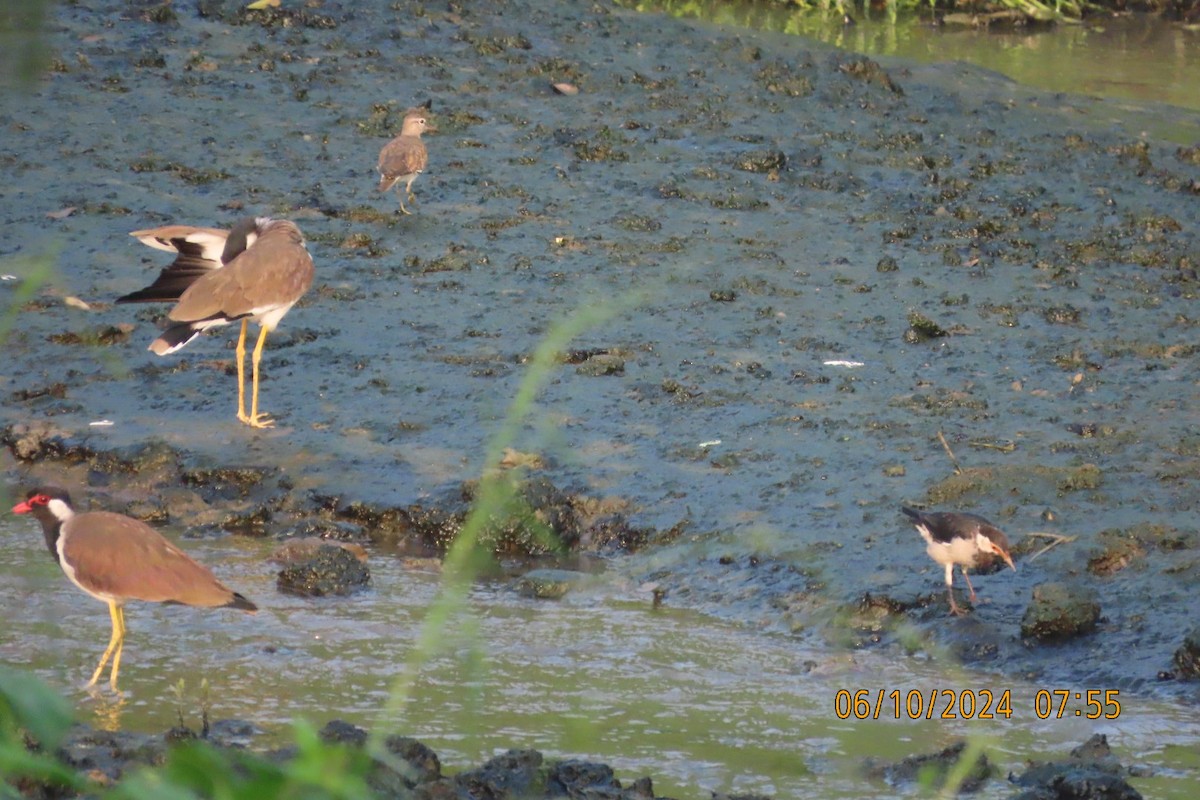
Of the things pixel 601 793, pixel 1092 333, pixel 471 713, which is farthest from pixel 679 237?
pixel 601 793

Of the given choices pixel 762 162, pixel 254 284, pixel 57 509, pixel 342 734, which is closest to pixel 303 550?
pixel 57 509

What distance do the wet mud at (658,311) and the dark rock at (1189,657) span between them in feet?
0.06

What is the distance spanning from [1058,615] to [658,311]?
3.64 meters

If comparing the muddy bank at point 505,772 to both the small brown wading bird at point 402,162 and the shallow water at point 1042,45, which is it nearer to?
the small brown wading bird at point 402,162

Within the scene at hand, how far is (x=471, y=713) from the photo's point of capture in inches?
199

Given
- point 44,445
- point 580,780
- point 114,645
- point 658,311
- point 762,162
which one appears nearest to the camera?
point 580,780

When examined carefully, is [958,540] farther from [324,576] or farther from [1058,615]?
[324,576]

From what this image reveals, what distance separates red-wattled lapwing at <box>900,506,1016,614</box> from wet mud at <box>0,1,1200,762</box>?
0.20 meters

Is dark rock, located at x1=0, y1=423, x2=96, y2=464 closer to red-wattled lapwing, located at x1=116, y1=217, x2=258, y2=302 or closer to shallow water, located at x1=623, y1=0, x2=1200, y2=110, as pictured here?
red-wattled lapwing, located at x1=116, y1=217, x2=258, y2=302

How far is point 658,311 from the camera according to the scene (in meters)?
8.81

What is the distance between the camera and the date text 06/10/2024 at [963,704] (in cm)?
516

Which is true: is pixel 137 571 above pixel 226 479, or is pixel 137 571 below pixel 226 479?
above

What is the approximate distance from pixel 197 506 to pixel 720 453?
85.4 inches

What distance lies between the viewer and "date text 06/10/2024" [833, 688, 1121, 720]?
5160mm
